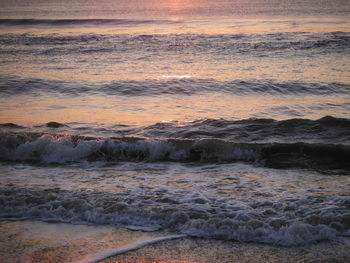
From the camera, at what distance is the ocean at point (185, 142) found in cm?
513

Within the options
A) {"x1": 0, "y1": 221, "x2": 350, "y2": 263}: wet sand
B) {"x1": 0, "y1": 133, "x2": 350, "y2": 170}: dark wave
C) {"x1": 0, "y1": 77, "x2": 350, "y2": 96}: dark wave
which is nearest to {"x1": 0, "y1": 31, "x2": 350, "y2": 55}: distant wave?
{"x1": 0, "y1": 77, "x2": 350, "y2": 96}: dark wave

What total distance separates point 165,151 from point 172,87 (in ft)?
18.5

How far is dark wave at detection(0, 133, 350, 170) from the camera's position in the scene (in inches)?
292

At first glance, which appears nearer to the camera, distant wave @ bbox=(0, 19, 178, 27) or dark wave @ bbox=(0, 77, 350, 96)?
dark wave @ bbox=(0, 77, 350, 96)

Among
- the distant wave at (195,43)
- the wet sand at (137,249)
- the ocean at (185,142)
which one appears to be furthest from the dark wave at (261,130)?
the distant wave at (195,43)

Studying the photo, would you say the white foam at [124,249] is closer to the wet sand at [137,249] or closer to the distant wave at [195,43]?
the wet sand at [137,249]

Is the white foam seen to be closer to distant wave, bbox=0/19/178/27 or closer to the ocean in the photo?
the ocean

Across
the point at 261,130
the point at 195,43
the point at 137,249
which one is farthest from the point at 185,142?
the point at 195,43

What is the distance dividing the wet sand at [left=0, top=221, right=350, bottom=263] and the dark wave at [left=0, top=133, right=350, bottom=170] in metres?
2.87

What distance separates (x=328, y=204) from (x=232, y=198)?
1165 millimetres

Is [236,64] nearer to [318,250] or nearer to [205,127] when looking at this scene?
[205,127]

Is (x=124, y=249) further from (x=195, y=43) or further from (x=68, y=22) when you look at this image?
(x=68, y=22)

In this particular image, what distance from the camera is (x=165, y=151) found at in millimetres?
8016

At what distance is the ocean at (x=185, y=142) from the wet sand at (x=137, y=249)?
172 millimetres
